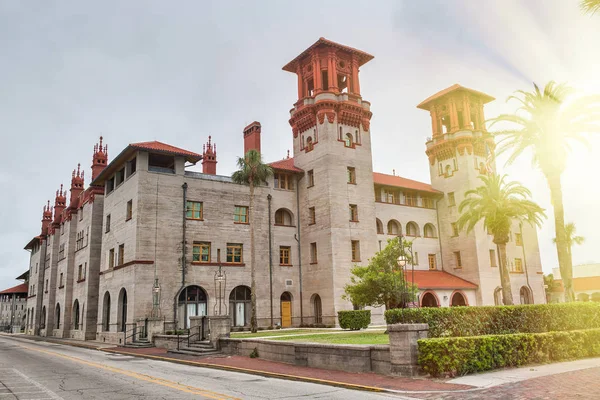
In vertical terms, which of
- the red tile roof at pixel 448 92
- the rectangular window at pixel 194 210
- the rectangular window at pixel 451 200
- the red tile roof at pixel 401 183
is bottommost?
the rectangular window at pixel 194 210

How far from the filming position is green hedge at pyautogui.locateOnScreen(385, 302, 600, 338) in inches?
645

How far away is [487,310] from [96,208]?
39173mm

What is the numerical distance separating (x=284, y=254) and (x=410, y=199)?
16.9m

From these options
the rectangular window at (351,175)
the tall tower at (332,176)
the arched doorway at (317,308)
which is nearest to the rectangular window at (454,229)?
the tall tower at (332,176)

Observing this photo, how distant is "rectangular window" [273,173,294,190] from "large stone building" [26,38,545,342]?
0.11 metres

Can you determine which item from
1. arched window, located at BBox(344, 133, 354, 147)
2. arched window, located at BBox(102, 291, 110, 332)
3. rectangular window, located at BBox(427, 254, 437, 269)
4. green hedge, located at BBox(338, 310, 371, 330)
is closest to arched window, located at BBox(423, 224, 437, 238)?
rectangular window, located at BBox(427, 254, 437, 269)

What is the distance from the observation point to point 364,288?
28516 mm

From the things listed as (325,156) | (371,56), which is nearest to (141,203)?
(325,156)

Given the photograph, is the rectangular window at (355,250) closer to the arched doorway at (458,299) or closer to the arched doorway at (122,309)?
the arched doorway at (458,299)

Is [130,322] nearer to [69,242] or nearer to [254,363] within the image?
[254,363]

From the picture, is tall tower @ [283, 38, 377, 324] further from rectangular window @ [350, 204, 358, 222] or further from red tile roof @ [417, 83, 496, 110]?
red tile roof @ [417, 83, 496, 110]

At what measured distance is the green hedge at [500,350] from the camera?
1477cm

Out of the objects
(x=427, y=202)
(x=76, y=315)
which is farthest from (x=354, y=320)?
(x=76, y=315)

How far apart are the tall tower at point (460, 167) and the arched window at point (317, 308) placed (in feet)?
57.2
